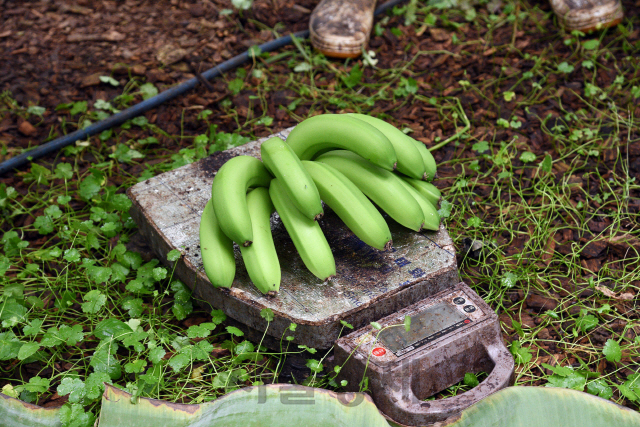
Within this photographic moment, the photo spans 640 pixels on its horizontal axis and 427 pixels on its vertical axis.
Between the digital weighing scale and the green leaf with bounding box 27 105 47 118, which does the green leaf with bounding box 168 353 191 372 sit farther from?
the green leaf with bounding box 27 105 47 118

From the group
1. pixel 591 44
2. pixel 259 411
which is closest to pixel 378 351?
pixel 259 411

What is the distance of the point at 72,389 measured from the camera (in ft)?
6.61

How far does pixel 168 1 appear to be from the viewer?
178 inches

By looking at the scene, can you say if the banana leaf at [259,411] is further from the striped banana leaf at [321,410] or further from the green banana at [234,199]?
the green banana at [234,199]

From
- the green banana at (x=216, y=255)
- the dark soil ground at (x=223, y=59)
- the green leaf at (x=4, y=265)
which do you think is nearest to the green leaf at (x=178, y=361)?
the green banana at (x=216, y=255)

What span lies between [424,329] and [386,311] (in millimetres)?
159

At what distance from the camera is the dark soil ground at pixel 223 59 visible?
337 centimetres

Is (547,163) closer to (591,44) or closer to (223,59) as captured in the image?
(591,44)

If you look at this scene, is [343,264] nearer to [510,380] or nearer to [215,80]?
[510,380]

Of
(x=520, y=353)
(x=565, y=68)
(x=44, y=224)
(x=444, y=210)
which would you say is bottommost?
(x=44, y=224)

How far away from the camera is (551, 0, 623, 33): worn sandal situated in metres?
3.91

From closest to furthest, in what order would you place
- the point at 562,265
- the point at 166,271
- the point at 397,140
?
the point at 397,140
the point at 166,271
the point at 562,265

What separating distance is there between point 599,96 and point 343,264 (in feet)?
7.10

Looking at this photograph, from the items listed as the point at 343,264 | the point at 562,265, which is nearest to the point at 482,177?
the point at 562,265
